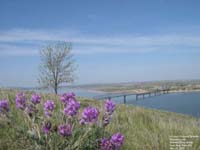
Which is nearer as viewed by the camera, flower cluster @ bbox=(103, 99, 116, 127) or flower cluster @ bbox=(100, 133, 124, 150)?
flower cluster @ bbox=(100, 133, 124, 150)

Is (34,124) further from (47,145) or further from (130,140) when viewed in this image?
(130,140)

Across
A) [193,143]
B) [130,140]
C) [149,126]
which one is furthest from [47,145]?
[149,126]

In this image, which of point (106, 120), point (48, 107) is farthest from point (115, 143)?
point (48, 107)

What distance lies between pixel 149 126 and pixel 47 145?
278 cm

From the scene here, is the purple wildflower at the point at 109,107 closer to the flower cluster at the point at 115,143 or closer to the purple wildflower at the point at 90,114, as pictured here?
the purple wildflower at the point at 90,114

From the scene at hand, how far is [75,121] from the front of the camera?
320cm

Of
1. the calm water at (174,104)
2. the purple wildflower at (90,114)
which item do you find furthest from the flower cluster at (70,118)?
the calm water at (174,104)

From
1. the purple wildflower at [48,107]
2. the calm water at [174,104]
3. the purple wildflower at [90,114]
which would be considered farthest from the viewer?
the calm water at [174,104]

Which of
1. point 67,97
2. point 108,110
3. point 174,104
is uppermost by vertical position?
→ point 67,97

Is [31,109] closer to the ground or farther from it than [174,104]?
farther from it

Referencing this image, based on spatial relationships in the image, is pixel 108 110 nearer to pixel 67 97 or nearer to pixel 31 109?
pixel 67 97

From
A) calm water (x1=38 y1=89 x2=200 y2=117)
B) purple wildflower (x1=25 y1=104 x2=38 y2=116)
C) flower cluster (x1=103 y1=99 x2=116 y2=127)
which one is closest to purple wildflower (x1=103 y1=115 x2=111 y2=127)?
flower cluster (x1=103 y1=99 x2=116 y2=127)

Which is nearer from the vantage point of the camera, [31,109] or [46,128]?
[46,128]

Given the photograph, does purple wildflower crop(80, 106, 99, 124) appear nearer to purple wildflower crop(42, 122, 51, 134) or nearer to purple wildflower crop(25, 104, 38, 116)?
purple wildflower crop(42, 122, 51, 134)
